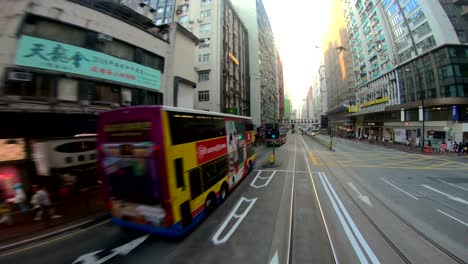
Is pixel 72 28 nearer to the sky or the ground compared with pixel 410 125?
nearer to the sky

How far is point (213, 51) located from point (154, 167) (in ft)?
110

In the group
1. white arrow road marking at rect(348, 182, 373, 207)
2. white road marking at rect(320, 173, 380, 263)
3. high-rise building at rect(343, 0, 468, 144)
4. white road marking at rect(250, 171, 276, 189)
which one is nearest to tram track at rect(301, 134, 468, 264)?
white arrow road marking at rect(348, 182, 373, 207)

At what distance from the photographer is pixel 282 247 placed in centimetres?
581

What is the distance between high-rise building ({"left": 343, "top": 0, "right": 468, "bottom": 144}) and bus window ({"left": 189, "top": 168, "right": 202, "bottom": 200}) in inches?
1490

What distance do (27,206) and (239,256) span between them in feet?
34.4

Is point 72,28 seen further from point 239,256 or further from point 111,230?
point 239,256

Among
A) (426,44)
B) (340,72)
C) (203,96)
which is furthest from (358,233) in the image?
(340,72)

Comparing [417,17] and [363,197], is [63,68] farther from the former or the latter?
[417,17]

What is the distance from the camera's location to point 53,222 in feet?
25.6

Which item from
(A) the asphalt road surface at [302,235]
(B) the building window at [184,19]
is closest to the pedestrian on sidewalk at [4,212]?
(A) the asphalt road surface at [302,235]

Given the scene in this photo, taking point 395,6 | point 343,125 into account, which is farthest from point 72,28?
point 343,125

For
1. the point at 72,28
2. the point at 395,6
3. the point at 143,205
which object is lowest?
the point at 143,205

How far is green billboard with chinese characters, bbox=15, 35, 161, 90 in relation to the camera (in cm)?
954

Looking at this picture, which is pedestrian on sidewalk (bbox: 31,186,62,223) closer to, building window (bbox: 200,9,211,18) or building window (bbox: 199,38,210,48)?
building window (bbox: 199,38,210,48)
